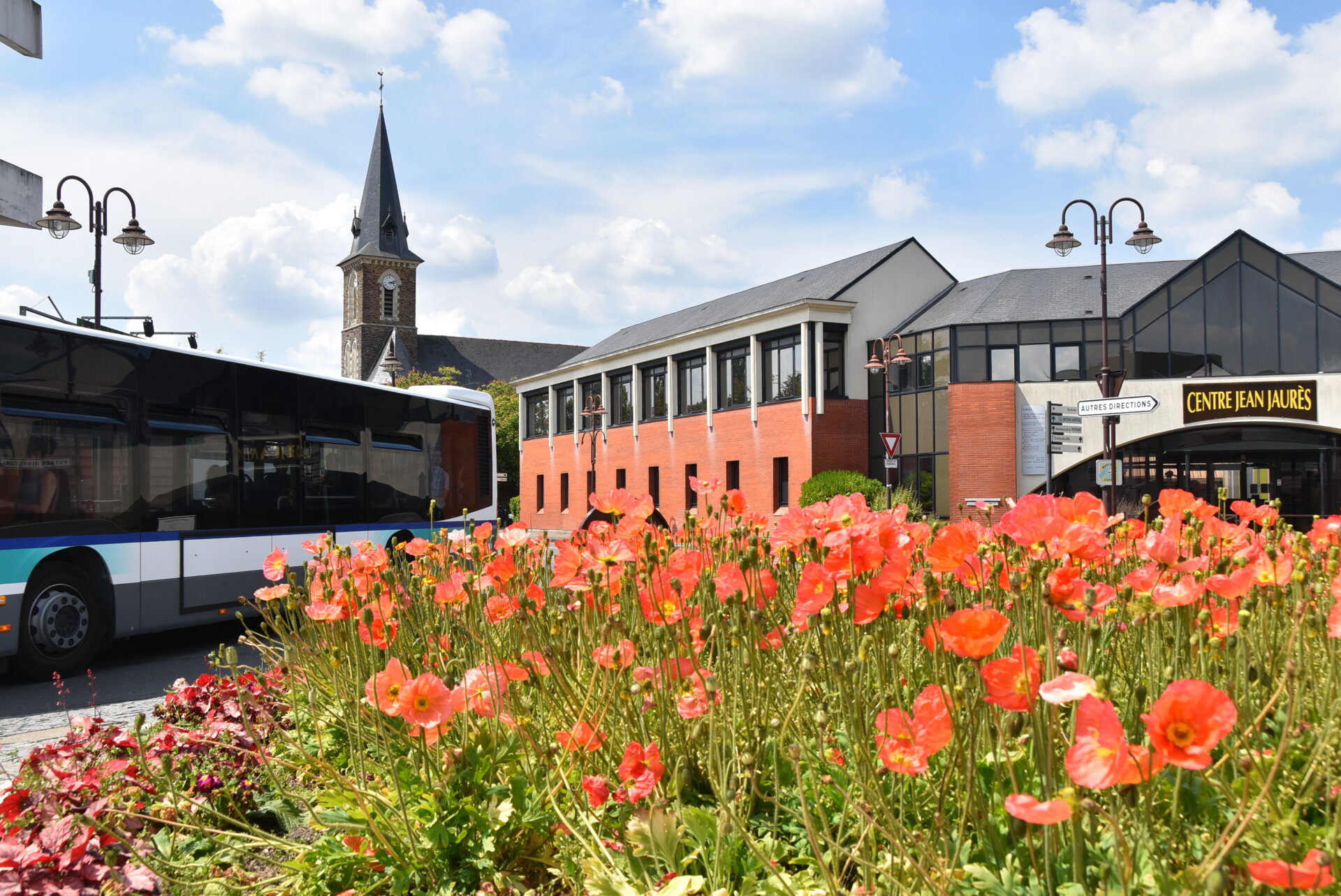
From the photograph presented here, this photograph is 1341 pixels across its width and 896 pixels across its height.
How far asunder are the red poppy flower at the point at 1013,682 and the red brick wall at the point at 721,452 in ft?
79.7

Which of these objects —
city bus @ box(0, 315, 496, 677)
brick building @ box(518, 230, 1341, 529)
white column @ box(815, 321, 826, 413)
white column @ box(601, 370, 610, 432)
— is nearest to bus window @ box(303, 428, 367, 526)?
city bus @ box(0, 315, 496, 677)

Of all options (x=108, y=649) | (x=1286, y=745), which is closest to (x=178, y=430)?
(x=108, y=649)

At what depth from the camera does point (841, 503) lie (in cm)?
264

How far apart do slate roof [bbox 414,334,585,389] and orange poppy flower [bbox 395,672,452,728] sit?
273 feet

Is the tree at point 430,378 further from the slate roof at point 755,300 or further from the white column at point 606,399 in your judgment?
the white column at point 606,399

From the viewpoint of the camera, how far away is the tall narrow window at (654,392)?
136ft

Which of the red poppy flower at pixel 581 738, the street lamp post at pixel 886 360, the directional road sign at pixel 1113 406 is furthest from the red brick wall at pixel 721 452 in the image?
the red poppy flower at pixel 581 738

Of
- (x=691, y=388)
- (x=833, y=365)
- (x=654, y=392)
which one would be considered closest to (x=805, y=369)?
(x=833, y=365)

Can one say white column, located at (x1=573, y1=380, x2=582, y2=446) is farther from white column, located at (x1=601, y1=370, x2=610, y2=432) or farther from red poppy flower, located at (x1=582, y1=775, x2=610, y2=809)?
red poppy flower, located at (x1=582, y1=775, x2=610, y2=809)

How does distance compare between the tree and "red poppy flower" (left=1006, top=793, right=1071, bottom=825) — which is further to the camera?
the tree

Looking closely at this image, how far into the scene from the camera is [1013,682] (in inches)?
64.3

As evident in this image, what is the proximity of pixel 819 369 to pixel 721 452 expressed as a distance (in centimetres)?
588

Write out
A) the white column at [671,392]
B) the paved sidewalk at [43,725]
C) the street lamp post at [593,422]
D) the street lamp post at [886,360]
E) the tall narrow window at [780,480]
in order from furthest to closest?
the street lamp post at [593,422], the white column at [671,392], the tall narrow window at [780,480], the street lamp post at [886,360], the paved sidewalk at [43,725]

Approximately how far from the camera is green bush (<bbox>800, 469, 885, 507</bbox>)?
1163 inches
